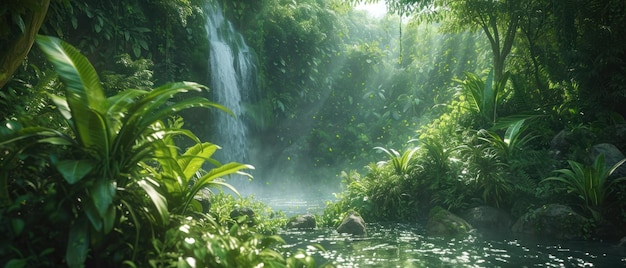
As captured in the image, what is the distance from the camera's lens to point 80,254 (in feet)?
10.2

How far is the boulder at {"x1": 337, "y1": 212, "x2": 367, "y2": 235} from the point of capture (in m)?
8.08

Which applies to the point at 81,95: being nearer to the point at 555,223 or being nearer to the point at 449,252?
the point at 449,252

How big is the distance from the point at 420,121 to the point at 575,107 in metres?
9.82

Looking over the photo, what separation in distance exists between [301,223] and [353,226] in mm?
982

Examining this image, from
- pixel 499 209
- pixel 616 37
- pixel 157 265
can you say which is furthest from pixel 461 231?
pixel 157 265

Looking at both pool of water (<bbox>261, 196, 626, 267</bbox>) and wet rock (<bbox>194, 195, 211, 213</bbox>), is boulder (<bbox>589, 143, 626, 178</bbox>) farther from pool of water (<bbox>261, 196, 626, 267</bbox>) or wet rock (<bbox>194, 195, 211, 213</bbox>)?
wet rock (<bbox>194, 195, 211, 213</bbox>)

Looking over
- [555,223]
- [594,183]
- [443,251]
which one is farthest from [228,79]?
[594,183]

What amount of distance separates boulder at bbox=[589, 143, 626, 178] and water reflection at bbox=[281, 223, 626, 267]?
1445mm

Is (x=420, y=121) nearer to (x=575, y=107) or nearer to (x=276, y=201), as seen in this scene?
(x=276, y=201)

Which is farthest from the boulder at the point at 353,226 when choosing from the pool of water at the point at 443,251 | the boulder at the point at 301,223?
the boulder at the point at 301,223

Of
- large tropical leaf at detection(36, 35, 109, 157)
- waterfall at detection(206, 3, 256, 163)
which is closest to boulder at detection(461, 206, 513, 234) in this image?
large tropical leaf at detection(36, 35, 109, 157)

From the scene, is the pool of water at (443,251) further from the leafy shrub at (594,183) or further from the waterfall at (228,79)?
the waterfall at (228,79)

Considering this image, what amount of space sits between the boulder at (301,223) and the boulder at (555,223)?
3.29 meters

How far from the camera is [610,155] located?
27.0 feet
